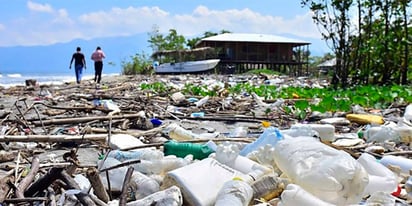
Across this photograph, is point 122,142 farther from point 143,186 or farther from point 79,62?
point 79,62

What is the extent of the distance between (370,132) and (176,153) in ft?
5.37

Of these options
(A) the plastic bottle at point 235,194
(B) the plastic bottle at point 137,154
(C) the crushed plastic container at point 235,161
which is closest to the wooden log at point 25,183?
(B) the plastic bottle at point 137,154

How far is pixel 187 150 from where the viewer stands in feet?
9.25

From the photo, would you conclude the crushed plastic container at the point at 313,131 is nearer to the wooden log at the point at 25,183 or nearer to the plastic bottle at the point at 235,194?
the plastic bottle at the point at 235,194

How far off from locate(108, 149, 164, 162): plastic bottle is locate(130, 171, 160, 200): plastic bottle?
42cm

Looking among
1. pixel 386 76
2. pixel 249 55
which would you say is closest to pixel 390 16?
pixel 386 76

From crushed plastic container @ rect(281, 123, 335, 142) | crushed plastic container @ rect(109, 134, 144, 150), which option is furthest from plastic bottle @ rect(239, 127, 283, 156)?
crushed plastic container @ rect(109, 134, 144, 150)

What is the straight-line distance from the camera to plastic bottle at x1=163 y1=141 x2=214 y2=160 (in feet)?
9.16

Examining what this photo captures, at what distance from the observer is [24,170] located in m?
2.39

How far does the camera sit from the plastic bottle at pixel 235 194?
1852 millimetres

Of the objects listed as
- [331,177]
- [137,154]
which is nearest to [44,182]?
[137,154]

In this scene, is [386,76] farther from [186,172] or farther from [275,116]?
[186,172]

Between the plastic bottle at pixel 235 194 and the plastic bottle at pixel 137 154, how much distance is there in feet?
2.44

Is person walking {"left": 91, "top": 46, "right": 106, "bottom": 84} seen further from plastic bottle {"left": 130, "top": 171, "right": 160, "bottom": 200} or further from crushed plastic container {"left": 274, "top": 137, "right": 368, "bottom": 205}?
crushed plastic container {"left": 274, "top": 137, "right": 368, "bottom": 205}
